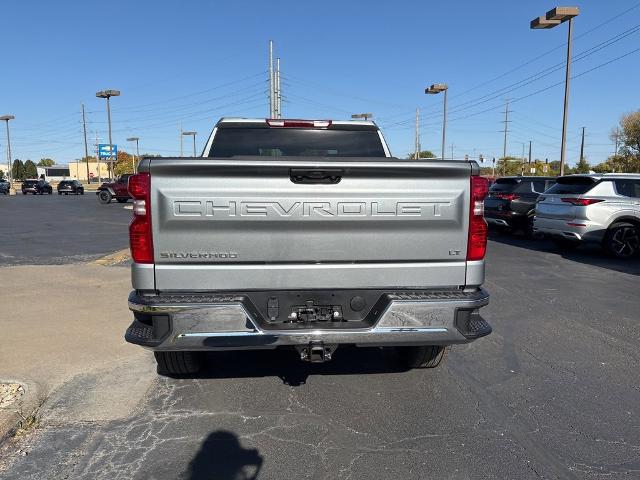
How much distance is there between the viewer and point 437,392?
13.3 ft

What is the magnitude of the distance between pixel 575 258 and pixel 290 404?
924 centimetres

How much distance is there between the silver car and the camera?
35.3ft

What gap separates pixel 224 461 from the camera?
10.1 ft

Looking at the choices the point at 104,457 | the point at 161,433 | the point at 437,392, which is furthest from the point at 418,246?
the point at 104,457

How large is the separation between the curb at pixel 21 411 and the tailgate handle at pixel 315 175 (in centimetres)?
246

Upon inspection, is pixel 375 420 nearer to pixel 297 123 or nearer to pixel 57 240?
pixel 297 123

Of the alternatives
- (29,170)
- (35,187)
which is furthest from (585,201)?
(29,170)

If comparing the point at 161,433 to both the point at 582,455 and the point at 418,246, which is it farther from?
the point at 582,455

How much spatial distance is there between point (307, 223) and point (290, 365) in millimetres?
1863

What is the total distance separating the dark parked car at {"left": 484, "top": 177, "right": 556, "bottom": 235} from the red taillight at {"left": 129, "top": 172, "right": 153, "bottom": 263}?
42.4 ft

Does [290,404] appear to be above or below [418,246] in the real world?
below

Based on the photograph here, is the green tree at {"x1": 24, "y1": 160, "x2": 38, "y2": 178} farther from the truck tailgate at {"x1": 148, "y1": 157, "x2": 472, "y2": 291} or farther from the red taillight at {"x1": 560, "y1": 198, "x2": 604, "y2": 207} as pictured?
the truck tailgate at {"x1": 148, "y1": 157, "x2": 472, "y2": 291}

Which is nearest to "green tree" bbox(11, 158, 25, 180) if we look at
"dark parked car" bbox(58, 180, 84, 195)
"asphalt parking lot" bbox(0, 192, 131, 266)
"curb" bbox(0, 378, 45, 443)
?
"dark parked car" bbox(58, 180, 84, 195)

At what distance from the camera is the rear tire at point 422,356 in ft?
14.2
